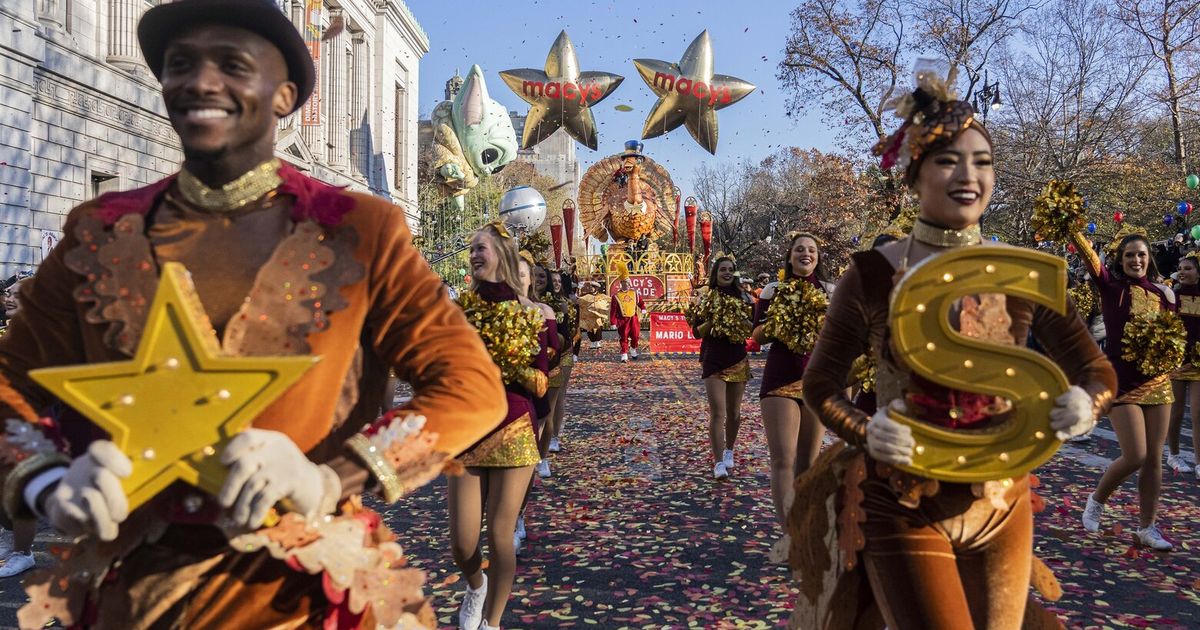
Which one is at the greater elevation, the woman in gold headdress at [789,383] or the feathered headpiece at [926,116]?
the feathered headpiece at [926,116]

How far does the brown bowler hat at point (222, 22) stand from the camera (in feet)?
6.27

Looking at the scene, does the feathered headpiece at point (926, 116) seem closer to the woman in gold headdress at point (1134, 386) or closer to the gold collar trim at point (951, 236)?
the gold collar trim at point (951, 236)

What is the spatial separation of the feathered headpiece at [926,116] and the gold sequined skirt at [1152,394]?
4.45m

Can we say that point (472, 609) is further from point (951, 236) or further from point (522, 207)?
point (522, 207)

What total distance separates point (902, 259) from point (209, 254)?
2.13 m

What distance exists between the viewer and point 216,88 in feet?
6.21

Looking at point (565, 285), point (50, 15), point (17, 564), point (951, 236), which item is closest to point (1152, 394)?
point (951, 236)

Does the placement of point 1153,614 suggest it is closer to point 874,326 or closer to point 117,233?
point 874,326

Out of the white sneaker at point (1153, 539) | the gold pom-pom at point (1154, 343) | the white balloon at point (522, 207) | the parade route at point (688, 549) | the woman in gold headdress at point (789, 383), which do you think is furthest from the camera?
the white balloon at point (522, 207)

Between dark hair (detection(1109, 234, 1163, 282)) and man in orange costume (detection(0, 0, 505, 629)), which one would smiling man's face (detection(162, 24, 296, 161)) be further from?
dark hair (detection(1109, 234, 1163, 282))

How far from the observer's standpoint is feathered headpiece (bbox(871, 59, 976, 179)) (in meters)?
2.98

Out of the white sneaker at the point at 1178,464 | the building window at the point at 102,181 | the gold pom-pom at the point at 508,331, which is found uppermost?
the building window at the point at 102,181

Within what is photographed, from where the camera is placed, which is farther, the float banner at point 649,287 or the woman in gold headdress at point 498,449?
the float banner at point 649,287

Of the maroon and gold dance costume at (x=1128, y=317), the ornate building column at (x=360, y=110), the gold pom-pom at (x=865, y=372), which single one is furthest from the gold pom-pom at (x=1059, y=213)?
the ornate building column at (x=360, y=110)
